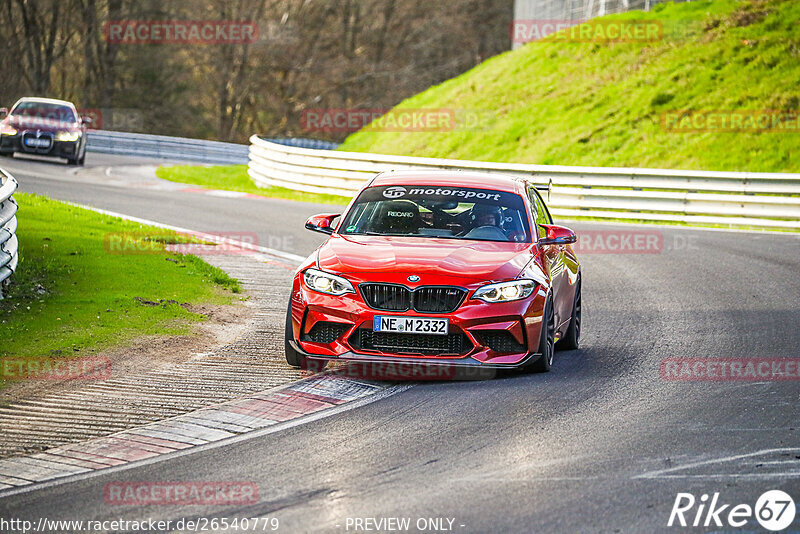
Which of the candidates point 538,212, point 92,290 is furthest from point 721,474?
point 92,290

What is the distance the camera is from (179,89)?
62312 mm

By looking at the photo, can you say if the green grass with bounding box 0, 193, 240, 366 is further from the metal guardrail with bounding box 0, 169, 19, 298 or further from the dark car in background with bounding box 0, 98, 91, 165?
the dark car in background with bounding box 0, 98, 91, 165

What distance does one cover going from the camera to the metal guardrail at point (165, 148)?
4112 centimetres

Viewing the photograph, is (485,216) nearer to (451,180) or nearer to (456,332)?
(451,180)

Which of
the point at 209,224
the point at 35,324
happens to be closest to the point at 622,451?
the point at 35,324

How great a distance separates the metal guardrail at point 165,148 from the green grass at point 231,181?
234cm

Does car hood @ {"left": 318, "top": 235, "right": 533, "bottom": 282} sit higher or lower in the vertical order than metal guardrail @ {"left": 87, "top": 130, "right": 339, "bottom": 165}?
higher

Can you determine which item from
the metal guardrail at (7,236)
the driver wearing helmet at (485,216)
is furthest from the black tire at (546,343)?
the metal guardrail at (7,236)

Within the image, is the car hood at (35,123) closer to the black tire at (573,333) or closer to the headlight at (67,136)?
the headlight at (67,136)

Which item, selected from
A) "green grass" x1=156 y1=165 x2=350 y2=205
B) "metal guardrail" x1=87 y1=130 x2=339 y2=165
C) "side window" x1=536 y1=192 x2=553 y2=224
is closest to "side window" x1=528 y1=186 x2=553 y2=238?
"side window" x1=536 y1=192 x2=553 y2=224

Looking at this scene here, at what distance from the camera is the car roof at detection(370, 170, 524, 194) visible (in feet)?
32.4

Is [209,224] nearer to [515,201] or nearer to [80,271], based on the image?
[80,271]

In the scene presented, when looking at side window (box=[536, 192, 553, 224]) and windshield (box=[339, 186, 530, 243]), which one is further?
side window (box=[536, 192, 553, 224])

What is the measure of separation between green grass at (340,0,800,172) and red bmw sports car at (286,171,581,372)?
19644 millimetres
